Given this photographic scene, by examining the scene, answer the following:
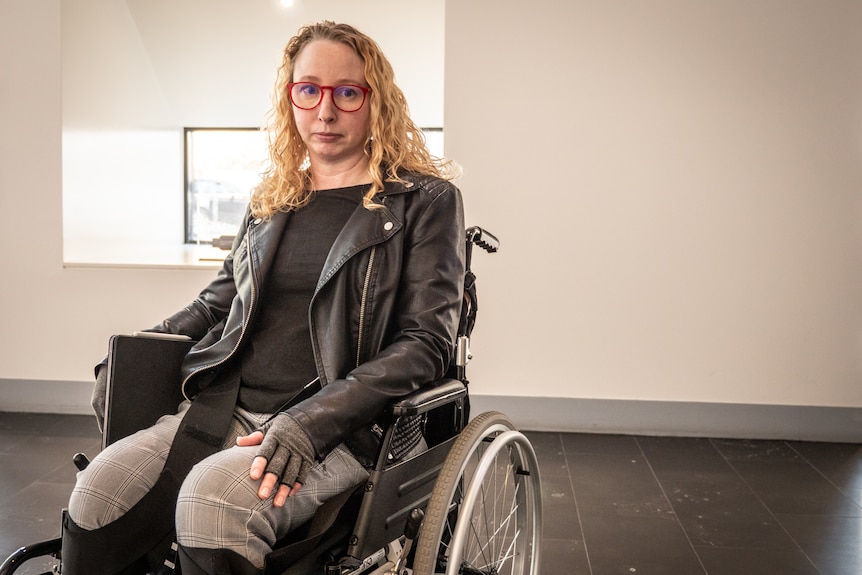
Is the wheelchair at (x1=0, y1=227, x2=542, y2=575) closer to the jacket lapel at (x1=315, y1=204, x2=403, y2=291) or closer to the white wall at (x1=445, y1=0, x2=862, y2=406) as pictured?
the jacket lapel at (x1=315, y1=204, x2=403, y2=291)

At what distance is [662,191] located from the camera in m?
3.63

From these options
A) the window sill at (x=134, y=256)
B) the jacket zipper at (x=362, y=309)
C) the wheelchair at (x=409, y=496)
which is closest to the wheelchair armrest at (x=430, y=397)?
the wheelchair at (x=409, y=496)

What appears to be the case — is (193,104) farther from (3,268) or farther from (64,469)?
(64,469)

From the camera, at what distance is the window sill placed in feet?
12.5

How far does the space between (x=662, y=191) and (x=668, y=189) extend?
2 cm

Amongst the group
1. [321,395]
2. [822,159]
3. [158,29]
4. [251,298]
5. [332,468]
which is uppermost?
[158,29]

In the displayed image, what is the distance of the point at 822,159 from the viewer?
141 inches

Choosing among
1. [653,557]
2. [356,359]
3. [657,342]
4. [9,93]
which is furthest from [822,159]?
[9,93]

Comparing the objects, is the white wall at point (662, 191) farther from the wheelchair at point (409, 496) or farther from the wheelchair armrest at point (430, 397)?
the wheelchair armrest at point (430, 397)

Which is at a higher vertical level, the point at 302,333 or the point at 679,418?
Answer: the point at 302,333

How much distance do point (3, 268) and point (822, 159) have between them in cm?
331

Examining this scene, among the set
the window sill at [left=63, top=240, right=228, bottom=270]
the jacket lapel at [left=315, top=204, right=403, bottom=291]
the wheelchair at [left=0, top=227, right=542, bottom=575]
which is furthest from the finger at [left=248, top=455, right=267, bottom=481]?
the window sill at [left=63, top=240, right=228, bottom=270]

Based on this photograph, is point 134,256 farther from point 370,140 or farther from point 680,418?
point 370,140

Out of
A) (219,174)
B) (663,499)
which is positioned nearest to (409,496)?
(663,499)
